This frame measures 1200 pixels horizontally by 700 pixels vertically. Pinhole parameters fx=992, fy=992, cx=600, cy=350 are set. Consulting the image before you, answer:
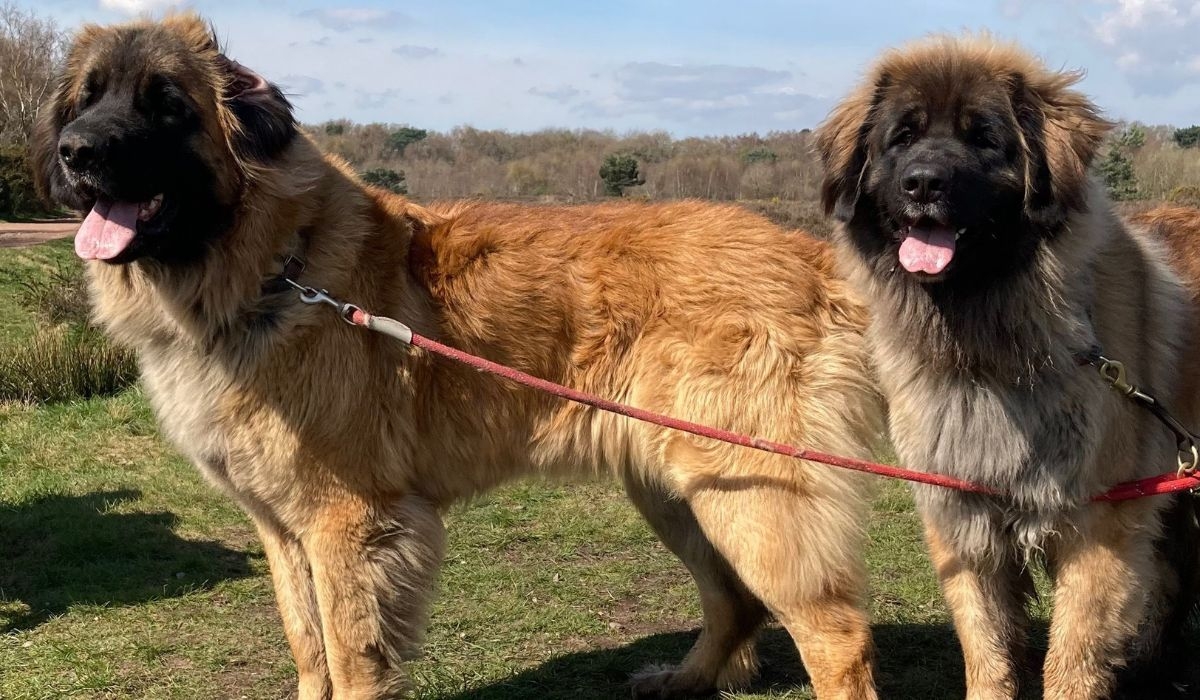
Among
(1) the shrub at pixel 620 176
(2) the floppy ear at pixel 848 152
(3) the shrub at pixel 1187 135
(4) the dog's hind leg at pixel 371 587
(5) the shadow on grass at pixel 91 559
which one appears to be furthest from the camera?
(1) the shrub at pixel 620 176

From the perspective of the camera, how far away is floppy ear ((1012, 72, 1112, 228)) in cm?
292

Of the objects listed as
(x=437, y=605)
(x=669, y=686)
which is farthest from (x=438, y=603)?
(x=669, y=686)

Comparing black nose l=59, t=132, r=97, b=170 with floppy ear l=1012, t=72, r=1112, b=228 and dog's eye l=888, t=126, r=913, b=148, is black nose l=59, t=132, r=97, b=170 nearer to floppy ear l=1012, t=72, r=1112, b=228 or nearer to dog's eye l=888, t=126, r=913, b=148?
dog's eye l=888, t=126, r=913, b=148

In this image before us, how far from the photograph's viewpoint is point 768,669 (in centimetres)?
436

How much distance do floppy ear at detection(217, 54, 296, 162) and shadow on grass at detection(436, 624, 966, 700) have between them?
230 cm

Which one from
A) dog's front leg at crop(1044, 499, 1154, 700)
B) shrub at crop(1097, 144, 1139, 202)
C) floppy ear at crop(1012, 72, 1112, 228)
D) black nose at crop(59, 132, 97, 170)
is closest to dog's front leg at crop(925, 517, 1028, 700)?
dog's front leg at crop(1044, 499, 1154, 700)

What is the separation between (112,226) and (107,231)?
22 mm

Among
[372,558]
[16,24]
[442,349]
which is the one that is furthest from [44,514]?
[16,24]

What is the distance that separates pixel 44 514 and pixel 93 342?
4.64m

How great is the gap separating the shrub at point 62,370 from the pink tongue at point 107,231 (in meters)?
7.52

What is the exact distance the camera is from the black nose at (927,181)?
2.78 m

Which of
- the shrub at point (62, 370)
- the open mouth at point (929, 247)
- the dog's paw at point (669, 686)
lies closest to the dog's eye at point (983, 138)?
the open mouth at point (929, 247)

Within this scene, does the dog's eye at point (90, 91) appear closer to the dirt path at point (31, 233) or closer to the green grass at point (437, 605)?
the green grass at point (437, 605)

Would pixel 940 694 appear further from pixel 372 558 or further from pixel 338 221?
pixel 338 221
